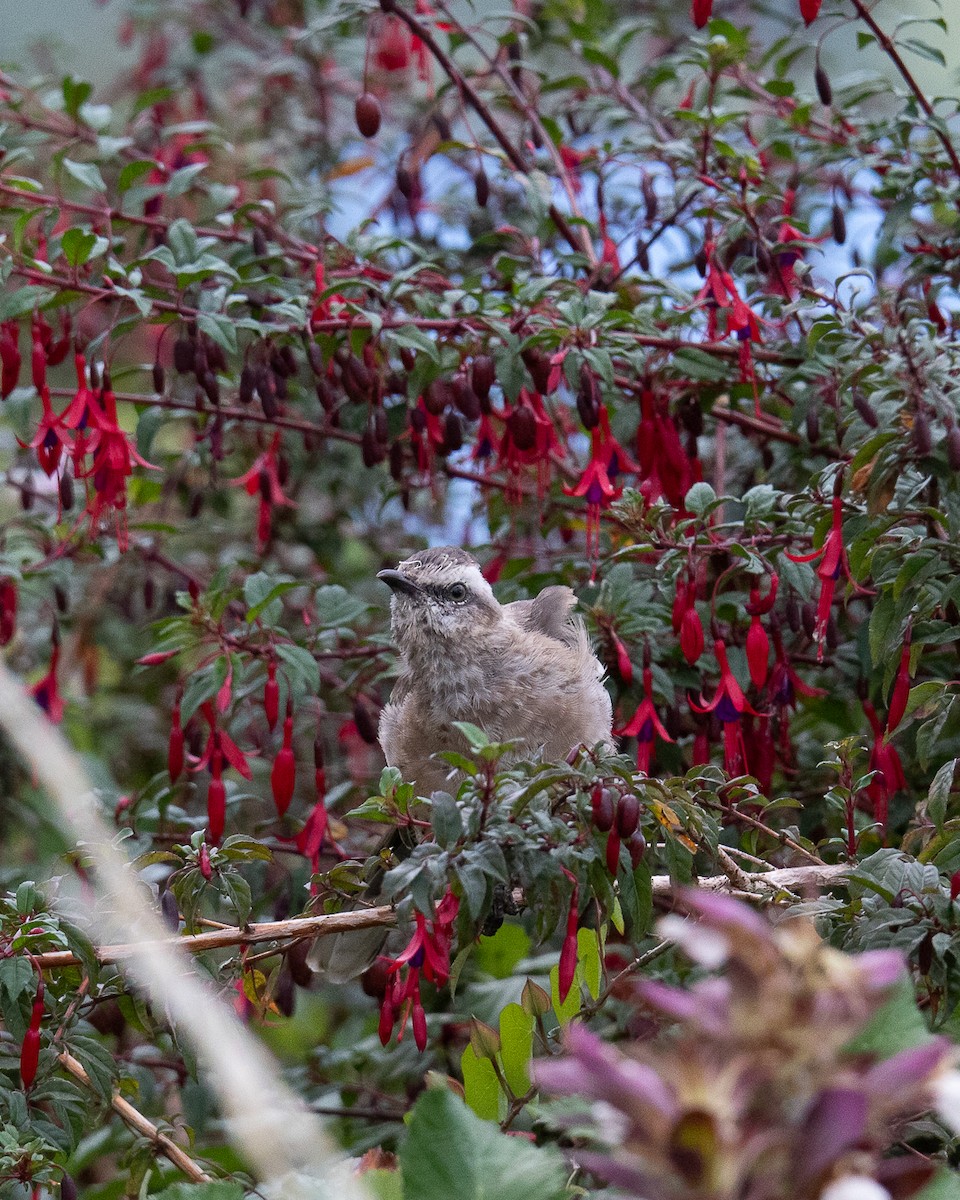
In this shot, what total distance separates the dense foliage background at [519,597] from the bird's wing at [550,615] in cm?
12

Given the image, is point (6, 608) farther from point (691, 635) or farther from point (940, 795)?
point (940, 795)

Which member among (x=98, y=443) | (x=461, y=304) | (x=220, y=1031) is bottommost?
(x=220, y=1031)

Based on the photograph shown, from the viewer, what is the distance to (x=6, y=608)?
9.12ft

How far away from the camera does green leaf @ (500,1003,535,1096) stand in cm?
175

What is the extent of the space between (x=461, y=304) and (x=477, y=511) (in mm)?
870

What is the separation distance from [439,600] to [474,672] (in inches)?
7.2

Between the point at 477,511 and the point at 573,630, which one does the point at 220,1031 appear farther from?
the point at 477,511

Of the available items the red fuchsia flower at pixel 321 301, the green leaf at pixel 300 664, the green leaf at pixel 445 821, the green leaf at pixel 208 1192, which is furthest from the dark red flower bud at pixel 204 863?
the red fuchsia flower at pixel 321 301

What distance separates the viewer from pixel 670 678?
8.13 feet

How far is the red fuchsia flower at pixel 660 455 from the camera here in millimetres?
2516

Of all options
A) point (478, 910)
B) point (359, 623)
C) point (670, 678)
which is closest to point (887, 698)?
point (670, 678)

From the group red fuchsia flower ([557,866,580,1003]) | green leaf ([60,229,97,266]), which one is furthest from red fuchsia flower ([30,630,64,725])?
red fuchsia flower ([557,866,580,1003])

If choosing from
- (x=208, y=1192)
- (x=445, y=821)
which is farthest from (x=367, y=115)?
(x=208, y=1192)

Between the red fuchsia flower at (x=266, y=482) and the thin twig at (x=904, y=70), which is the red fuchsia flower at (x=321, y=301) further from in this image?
the thin twig at (x=904, y=70)
